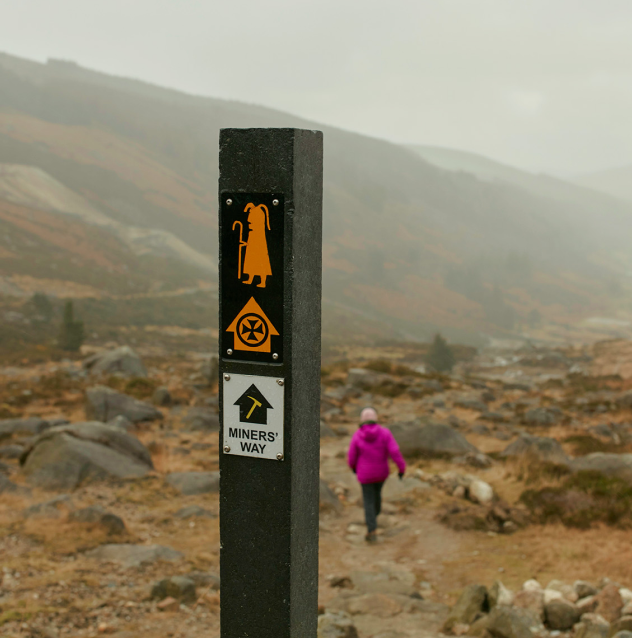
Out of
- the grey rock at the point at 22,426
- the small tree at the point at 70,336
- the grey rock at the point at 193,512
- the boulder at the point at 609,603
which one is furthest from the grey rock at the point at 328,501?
the small tree at the point at 70,336

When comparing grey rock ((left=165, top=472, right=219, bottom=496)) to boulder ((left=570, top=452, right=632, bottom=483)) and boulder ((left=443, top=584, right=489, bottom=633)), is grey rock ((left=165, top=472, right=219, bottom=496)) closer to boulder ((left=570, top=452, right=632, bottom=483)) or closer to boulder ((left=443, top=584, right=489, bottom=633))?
boulder ((left=443, top=584, right=489, bottom=633))

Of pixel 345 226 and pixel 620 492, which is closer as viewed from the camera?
pixel 620 492

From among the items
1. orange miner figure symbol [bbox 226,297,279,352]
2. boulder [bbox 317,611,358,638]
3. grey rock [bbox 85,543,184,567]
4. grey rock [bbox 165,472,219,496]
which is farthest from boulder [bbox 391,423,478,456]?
orange miner figure symbol [bbox 226,297,279,352]

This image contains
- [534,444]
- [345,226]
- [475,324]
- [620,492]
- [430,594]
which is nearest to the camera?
[430,594]

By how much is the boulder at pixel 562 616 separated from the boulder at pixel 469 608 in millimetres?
595

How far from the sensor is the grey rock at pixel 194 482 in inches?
412

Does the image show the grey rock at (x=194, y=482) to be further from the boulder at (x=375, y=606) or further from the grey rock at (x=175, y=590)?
the boulder at (x=375, y=606)

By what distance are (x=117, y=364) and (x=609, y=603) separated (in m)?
24.0

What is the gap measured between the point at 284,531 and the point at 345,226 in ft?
573

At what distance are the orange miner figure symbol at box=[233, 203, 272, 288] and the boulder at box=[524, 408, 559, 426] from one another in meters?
17.5

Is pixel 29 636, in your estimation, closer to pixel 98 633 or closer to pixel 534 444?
pixel 98 633

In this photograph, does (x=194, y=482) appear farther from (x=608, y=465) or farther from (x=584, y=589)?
(x=608, y=465)

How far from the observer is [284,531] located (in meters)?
3.17

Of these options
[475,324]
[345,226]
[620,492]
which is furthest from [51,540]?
[345,226]
